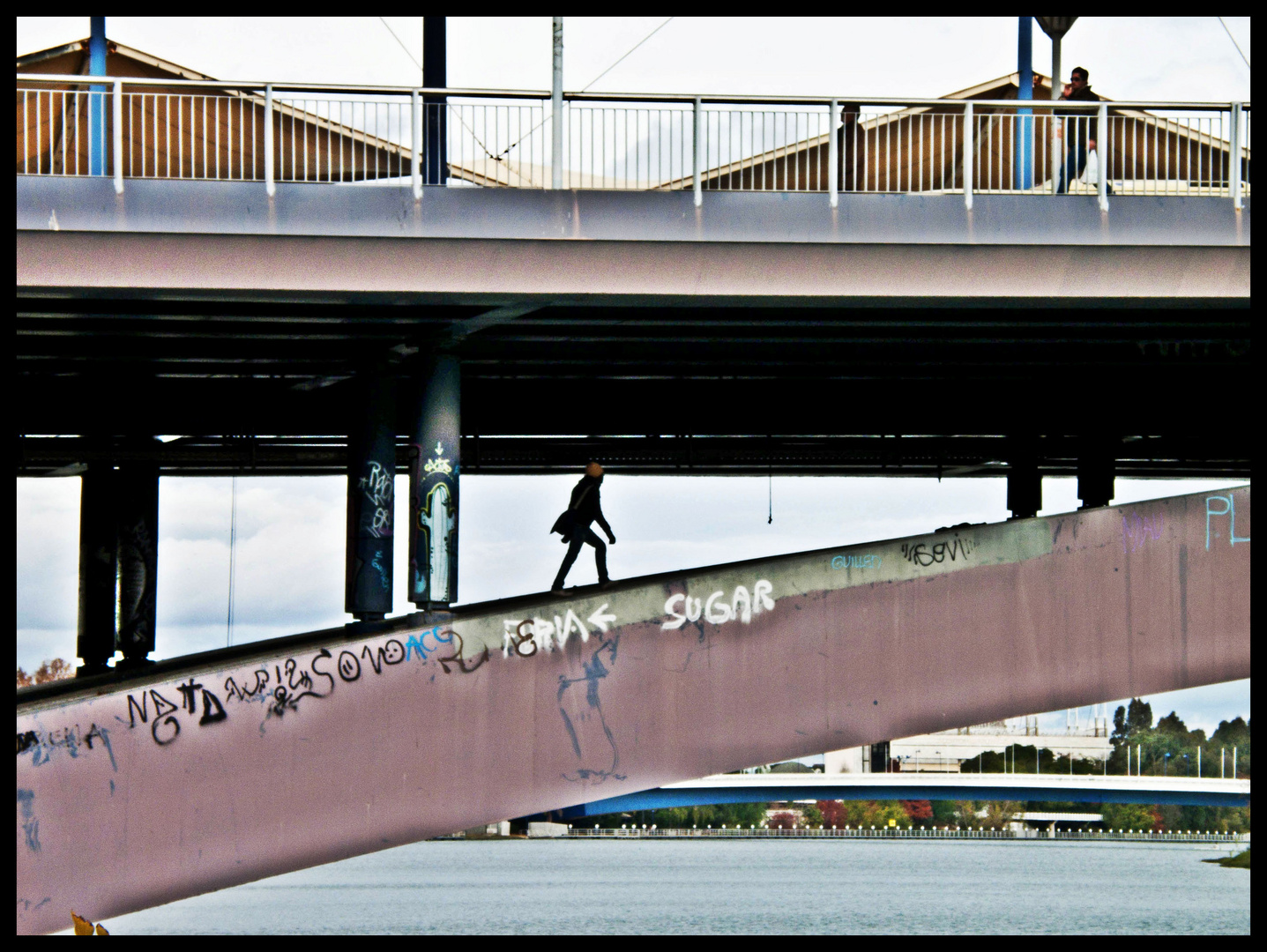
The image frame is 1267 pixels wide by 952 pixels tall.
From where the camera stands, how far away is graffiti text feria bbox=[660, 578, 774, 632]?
14984 mm

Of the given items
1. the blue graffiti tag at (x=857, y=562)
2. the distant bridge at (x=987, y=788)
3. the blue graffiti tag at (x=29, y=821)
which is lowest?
the distant bridge at (x=987, y=788)

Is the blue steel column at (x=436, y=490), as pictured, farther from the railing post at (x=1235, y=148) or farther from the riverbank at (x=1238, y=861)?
the riverbank at (x=1238, y=861)

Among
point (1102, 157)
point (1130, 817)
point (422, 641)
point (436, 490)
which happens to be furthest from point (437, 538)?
point (1130, 817)

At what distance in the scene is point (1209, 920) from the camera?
62688 millimetres

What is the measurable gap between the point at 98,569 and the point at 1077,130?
19176mm

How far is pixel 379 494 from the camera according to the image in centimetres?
1717

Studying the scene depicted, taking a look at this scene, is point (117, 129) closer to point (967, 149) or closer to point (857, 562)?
point (967, 149)

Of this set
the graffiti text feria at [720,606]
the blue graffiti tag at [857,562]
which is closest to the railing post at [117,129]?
the graffiti text feria at [720,606]

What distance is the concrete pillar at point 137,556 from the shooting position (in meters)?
26.6

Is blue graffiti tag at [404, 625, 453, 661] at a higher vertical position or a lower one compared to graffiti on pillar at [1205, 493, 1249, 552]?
lower

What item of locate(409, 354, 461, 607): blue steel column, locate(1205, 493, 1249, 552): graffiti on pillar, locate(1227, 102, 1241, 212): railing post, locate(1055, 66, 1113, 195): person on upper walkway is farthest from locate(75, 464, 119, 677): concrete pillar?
locate(1227, 102, 1241, 212): railing post

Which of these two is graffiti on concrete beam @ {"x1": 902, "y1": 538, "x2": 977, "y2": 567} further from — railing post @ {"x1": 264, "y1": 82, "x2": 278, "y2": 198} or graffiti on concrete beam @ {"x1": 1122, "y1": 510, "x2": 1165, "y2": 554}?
railing post @ {"x1": 264, "y1": 82, "x2": 278, "y2": 198}

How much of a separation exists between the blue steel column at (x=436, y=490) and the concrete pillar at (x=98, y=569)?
41.7ft

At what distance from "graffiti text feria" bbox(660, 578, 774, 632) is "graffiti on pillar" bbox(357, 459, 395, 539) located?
13.4 ft
